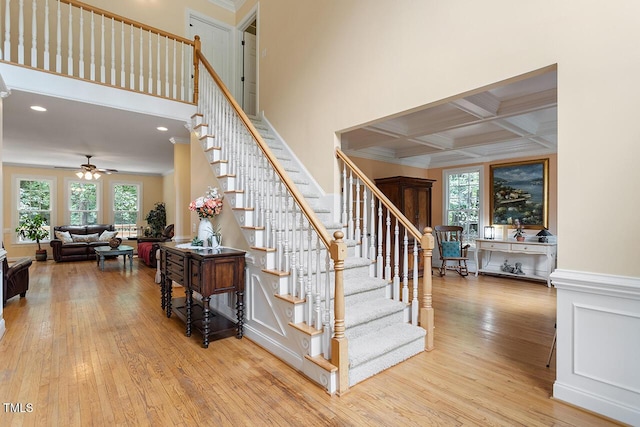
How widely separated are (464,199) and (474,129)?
234 centimetres

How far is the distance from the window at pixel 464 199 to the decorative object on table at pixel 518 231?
0.81 metres

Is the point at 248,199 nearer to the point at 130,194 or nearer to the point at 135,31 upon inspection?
the point at 135,31

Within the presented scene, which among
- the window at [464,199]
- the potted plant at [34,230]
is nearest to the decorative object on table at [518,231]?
the window at [464,199]

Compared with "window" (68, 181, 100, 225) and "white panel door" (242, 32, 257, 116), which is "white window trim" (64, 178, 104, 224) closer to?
"window" (68, 181, 100, 225)

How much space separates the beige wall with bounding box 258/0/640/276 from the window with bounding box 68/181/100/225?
30.9 ft

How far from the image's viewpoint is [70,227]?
9.15 m

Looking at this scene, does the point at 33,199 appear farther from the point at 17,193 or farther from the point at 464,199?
the point at 464,199

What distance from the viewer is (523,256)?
6355 mm

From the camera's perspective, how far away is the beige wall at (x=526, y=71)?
1846 millimetres

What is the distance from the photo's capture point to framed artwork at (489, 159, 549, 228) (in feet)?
19.9

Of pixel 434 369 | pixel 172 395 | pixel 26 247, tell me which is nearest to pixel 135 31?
pixel 172 395

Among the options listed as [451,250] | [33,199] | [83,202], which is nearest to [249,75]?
[451,250]

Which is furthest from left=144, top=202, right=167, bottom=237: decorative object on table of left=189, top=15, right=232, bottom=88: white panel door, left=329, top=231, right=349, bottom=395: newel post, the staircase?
left=329, top=231, right=349, bottom=395: newel post

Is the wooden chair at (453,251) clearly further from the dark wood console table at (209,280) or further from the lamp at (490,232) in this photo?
the dark wood console table at (209,280)
